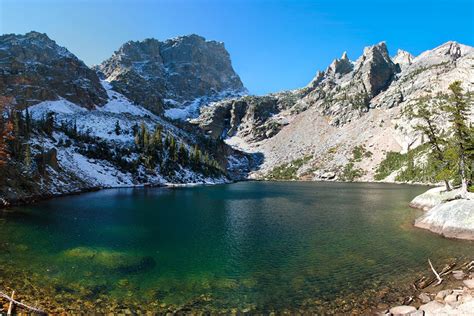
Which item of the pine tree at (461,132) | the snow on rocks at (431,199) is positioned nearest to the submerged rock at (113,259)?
the pine tree at (461,132)

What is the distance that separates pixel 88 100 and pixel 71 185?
425ft

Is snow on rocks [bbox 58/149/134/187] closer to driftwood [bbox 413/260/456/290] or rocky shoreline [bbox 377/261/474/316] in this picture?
driftwood [bbox 413/260/456/290]

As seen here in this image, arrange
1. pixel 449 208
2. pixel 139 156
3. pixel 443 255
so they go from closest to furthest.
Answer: pixel 443 255 < pixel 449 208 < pixel 139 156

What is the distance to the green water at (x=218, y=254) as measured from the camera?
71.0 feet

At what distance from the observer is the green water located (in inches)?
852

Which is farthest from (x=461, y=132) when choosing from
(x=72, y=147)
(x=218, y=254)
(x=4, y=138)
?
(x=72, y=147)

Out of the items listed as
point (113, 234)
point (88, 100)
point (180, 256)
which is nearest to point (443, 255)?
point (180, 256)

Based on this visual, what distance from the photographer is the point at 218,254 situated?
3073 cm

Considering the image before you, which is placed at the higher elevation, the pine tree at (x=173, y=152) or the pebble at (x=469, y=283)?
the pine tree at (x=173, y=152)

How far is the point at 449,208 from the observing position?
131 feet

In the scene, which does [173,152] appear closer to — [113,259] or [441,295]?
Answer: [113,259]

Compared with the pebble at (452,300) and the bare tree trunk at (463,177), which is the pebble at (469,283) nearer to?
the pebble at (452,300)

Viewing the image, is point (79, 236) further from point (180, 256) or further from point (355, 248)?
point (355, 248)

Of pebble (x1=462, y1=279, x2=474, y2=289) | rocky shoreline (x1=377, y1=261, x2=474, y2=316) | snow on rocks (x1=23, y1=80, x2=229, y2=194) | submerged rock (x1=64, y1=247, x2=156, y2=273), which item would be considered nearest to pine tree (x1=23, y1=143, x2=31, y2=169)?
snow on rocks (x1=23, y1=80, x2=229, y2=194)
